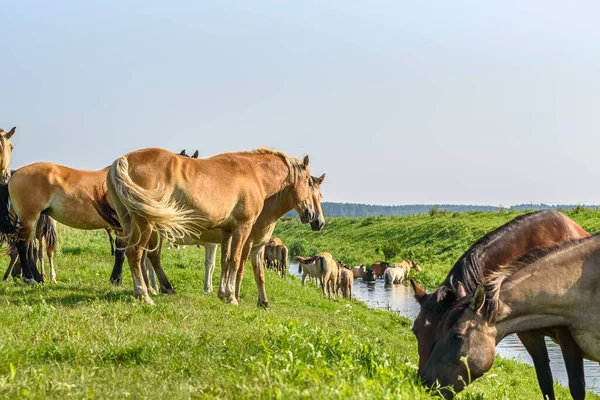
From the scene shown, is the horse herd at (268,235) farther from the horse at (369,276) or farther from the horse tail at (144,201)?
the horse at (369,276)

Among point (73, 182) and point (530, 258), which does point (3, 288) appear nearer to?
point (73, 182)

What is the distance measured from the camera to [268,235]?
12.0 meters

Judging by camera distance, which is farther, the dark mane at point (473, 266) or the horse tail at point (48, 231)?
the horse tail at point (48, 231)

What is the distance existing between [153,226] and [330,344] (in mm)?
3762

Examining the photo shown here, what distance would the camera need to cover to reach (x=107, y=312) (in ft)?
27.2

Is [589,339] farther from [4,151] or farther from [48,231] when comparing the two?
[48,231]

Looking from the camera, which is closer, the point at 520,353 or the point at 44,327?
the point at 44,327

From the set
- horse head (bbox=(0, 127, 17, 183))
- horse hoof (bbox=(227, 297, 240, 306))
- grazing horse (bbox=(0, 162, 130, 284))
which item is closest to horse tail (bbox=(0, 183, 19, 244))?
grazing horse (bbox=(0, 162, 130, 284))

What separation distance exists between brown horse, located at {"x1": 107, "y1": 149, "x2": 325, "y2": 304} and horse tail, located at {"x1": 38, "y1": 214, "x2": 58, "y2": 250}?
3.28 meters

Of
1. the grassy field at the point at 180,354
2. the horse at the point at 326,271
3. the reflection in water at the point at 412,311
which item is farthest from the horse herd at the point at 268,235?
the horse at the point at 326,271

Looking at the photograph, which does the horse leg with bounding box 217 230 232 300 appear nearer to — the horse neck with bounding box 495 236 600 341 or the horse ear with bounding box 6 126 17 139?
the horse ear with bounding box 6 126 17 139

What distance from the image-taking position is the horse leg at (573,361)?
23.2ft

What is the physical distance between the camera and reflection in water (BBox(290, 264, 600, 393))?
1292 centimetres

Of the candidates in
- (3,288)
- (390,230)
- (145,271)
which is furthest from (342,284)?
(390,230)
